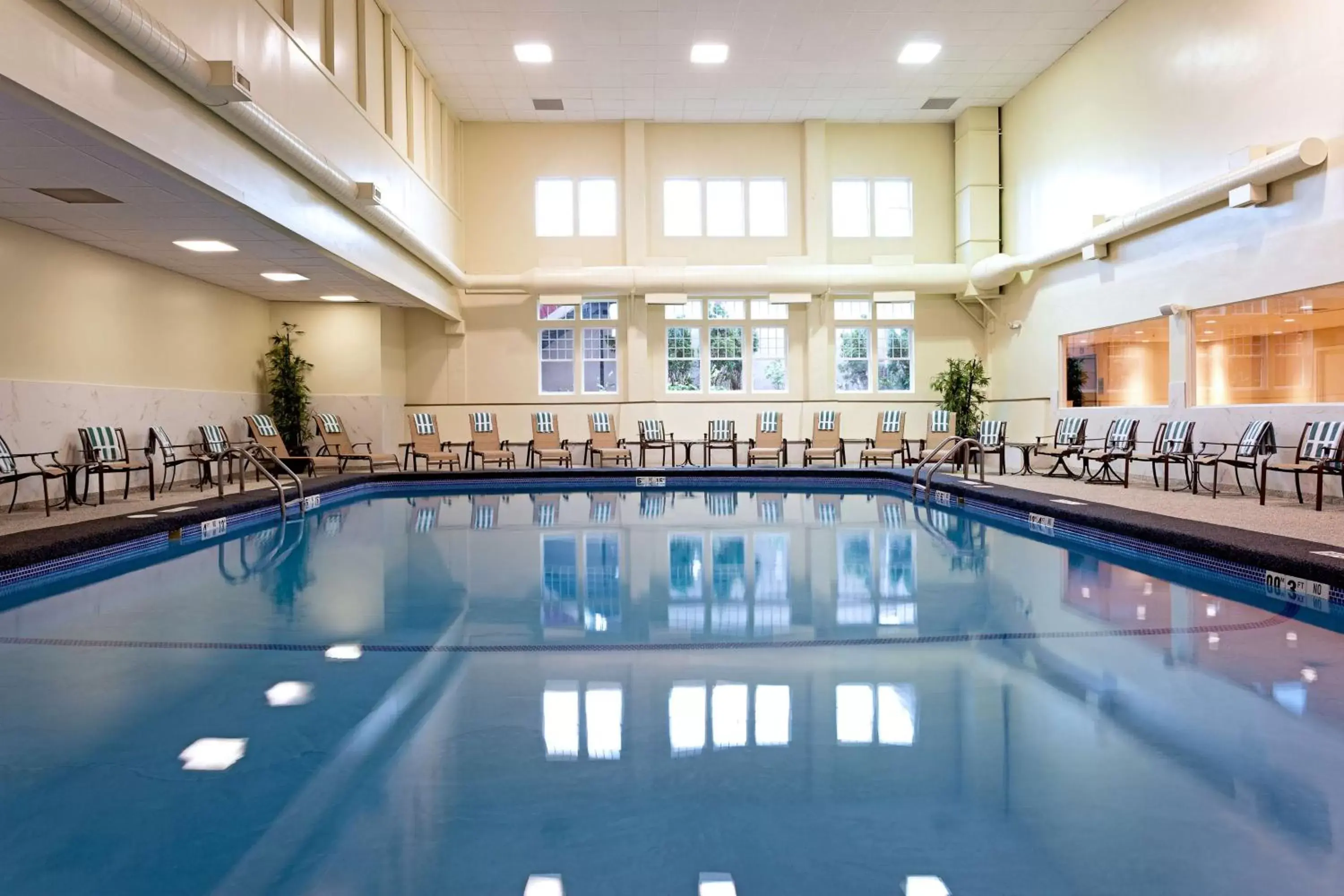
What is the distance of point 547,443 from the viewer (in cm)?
1446

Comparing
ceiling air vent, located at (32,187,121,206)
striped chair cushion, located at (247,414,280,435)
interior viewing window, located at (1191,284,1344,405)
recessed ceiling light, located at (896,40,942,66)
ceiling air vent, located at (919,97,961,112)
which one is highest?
ceiling air vent, located at (919,97,961,112)

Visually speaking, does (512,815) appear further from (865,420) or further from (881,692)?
(865,420)

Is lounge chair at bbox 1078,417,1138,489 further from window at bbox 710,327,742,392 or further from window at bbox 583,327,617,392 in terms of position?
window at bbox 583,327,617,392

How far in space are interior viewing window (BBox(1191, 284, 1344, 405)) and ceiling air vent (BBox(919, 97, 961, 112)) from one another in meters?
6.22

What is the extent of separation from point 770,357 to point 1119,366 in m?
5.85

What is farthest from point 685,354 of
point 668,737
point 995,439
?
point 668,737

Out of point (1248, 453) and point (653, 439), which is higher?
point (653, 439)

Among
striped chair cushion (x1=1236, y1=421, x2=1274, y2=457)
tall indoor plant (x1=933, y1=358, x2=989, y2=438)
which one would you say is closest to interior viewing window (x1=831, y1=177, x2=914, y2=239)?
tall indoor plant (x1=933, y1=358, x2=989, y2=438)

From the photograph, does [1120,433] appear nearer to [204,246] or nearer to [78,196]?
[204,246]

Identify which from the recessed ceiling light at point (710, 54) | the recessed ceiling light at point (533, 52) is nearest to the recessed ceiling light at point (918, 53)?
the recessed ceiling light at point (710, 54)

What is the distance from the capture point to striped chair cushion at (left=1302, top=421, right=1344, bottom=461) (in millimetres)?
7820

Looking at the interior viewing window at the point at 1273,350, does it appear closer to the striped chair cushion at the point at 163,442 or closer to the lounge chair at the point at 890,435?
the lounge chair at the point at 890,435

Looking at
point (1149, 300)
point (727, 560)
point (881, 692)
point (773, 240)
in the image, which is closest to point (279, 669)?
point (881, 692)

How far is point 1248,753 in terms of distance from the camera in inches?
104
